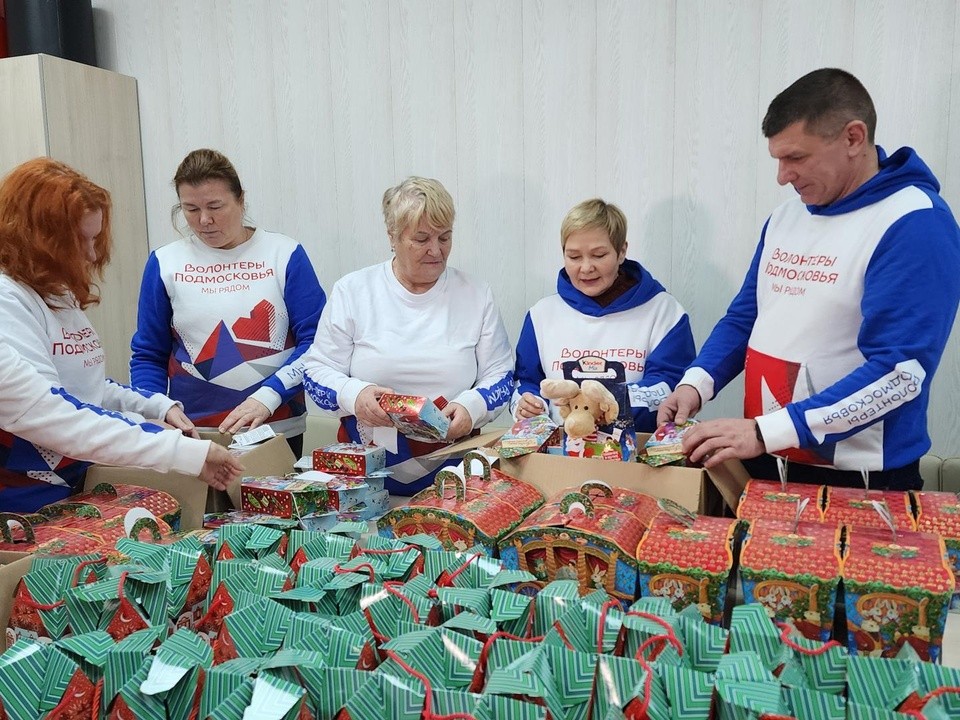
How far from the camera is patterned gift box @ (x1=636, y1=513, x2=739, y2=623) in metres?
1.14

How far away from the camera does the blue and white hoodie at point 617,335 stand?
2.22m

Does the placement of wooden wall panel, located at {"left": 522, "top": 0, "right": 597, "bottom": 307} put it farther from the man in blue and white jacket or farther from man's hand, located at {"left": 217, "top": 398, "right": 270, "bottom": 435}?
man's hand, located at {"left": 217, "top": 398, "right": 270, "bottom": 435}

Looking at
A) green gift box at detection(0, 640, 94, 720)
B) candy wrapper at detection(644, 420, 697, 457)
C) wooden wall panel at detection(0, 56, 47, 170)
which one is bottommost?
green gift box at detection(0, 640, 94, 720)

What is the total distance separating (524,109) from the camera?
10.3ft

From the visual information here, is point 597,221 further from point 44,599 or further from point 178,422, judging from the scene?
point 44,599

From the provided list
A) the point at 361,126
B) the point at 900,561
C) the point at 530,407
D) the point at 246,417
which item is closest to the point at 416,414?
the point at 530,407

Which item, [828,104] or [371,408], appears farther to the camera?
[371,408]

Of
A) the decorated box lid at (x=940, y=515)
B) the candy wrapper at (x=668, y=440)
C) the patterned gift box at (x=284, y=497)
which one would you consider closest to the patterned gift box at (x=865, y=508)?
the decorated box lid at (x=940, y=515)

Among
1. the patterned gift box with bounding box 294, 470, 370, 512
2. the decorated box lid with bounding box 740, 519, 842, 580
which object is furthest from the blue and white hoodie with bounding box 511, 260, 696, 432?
the decorated box lid with bounding box 740, 519, 842, 580

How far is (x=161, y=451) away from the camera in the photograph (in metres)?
1.59

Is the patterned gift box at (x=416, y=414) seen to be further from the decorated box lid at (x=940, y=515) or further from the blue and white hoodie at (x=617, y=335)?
the decorated box lid at (x=940, y=515)

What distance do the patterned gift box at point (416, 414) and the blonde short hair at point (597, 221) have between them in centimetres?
69

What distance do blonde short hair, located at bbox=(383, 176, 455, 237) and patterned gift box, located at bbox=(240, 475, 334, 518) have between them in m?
0.80

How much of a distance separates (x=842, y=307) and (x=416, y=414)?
36.9 inches
